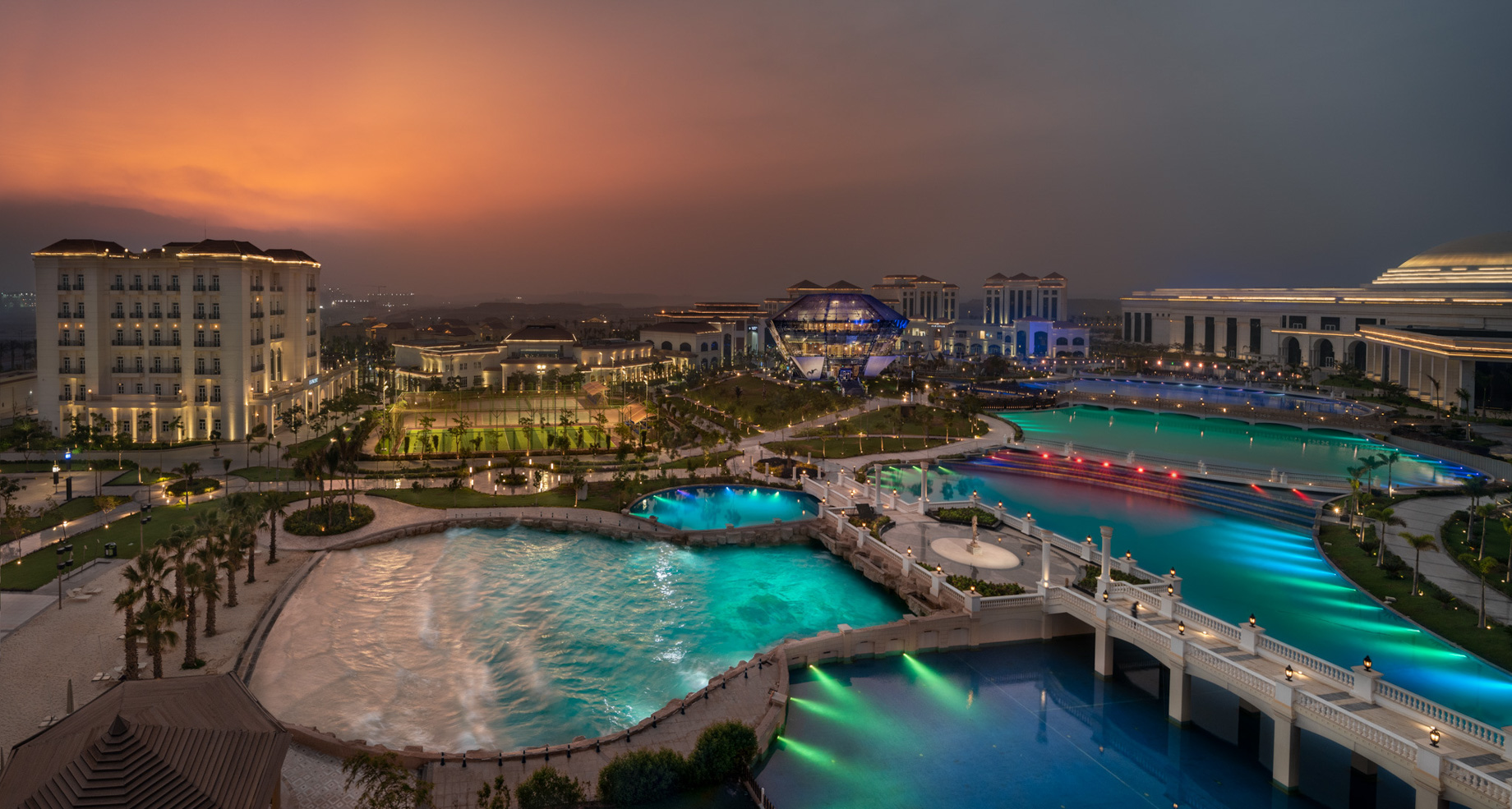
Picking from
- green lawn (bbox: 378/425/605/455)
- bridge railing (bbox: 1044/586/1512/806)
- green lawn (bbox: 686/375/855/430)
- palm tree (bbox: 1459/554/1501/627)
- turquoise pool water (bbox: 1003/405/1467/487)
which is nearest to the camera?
bridge railing (bbox: 1044/586/1512/806)

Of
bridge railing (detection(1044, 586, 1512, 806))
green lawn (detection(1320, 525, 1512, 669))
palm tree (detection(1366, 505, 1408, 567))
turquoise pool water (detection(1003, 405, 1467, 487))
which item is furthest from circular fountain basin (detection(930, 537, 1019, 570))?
turquoise pool water (detection(1003, 405, 1467, 487))

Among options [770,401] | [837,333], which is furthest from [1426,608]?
[837,333]

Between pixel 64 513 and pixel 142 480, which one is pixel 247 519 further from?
pixel 142 480

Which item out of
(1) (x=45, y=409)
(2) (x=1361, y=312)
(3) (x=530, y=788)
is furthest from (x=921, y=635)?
(2) (x=1361, y=312)

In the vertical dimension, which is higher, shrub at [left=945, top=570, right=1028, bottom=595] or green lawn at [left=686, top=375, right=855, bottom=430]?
green lawn at [left=686, top=375, right=855, bottom=430]

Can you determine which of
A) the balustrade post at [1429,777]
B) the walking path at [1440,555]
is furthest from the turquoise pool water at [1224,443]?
the balustrade post at [1429,777]

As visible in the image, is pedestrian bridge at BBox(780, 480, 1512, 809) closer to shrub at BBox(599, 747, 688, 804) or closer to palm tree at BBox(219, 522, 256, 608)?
shrub at BBox(599, 747, 688, 804)
